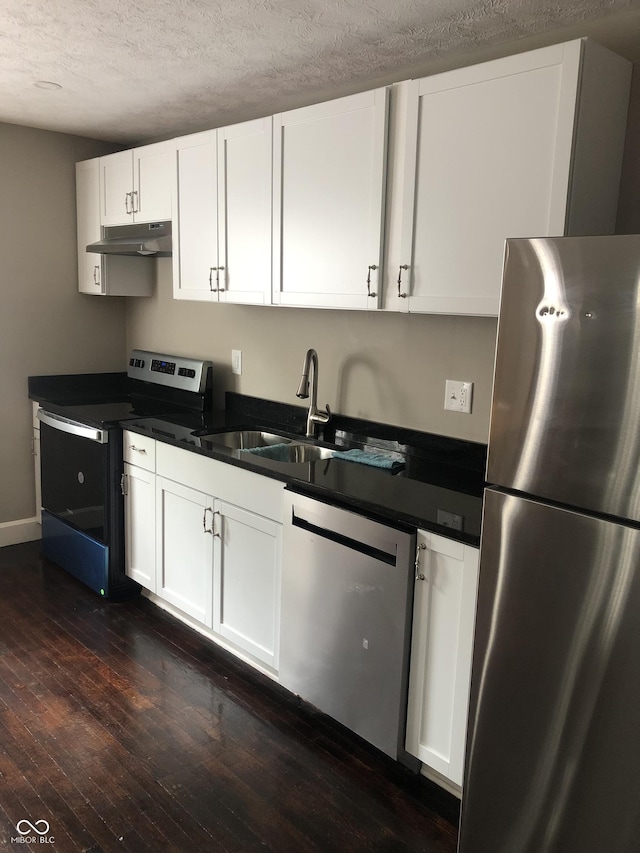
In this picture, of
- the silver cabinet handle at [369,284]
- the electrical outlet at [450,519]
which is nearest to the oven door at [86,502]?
the silver cabinet handle at [369,284]

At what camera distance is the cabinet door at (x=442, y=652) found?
201cm

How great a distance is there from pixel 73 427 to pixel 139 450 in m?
0.49

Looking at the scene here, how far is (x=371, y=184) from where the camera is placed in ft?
8.14

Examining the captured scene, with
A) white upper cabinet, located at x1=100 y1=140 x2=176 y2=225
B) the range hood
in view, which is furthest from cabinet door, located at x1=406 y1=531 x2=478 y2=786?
white upper cabinet, located at x1=100 y1=140 x2=176 y2=225

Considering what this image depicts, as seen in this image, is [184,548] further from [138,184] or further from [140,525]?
[138,184]

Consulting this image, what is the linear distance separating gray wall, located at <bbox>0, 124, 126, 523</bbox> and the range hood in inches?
14.2

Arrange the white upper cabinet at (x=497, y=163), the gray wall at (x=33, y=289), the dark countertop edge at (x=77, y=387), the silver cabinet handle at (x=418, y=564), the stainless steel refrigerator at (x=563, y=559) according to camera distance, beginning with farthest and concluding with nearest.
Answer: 1. the dark countertop edge at (x=77, y=387)
2. the gray wall at (x=33, y=289)
3. the silver cabinet handle at (x=418, y=564)
4. the white upper cabinet at (x=497, y=163)
5. the stainless steel refrigerator at (x=563, y=559)

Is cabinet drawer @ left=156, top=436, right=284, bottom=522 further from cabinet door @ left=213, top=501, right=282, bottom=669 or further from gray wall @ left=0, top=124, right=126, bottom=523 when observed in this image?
gray wall @ left=0, top=124, right=126, bottom=523

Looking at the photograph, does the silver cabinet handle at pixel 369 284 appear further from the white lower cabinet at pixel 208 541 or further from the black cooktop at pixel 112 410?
the black cooktop at pixel 112 410

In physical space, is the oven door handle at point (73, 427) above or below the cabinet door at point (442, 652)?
above

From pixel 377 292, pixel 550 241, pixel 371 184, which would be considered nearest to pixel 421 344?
pixel 377 292

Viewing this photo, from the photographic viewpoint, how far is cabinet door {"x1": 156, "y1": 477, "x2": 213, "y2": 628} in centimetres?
299

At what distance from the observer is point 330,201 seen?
264cm

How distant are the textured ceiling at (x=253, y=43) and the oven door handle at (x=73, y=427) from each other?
1494 mm
